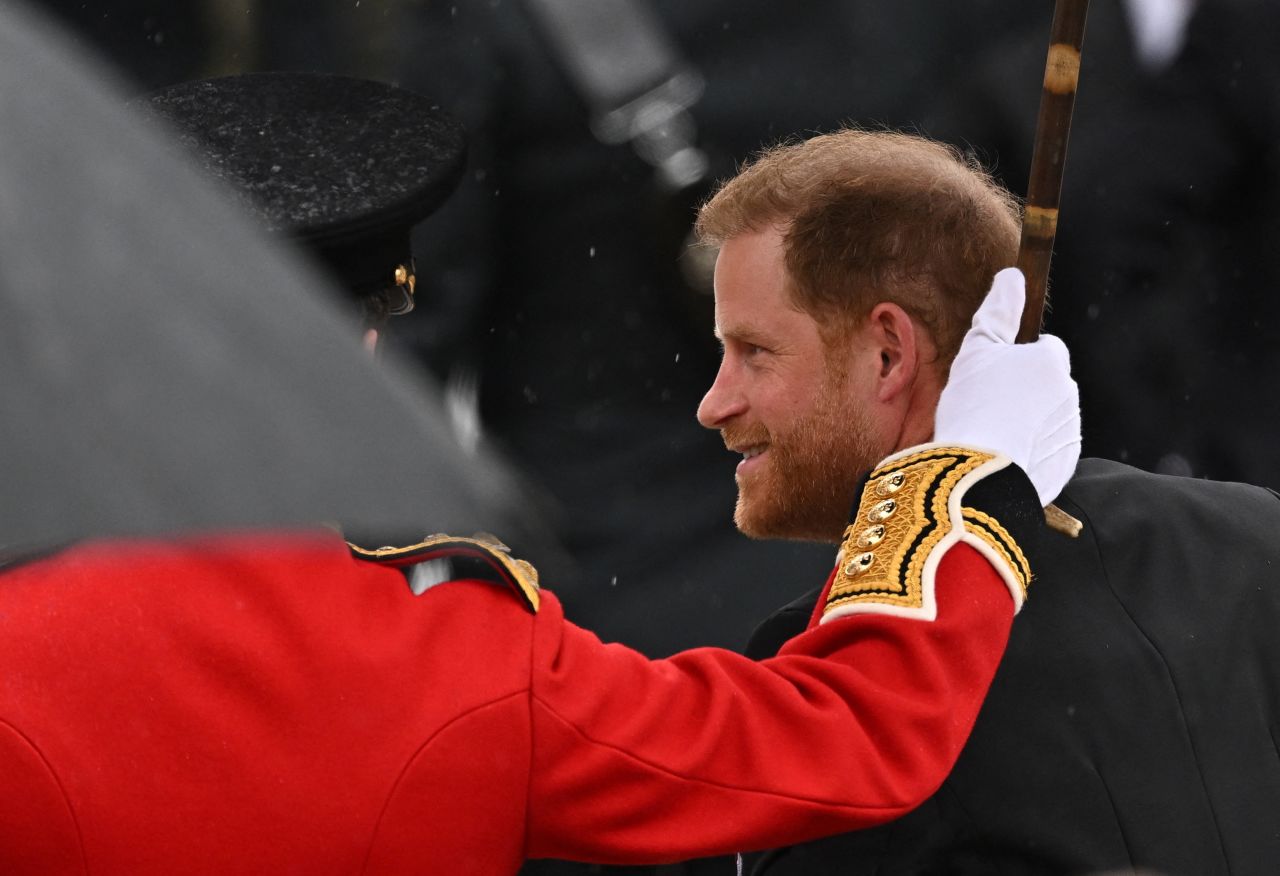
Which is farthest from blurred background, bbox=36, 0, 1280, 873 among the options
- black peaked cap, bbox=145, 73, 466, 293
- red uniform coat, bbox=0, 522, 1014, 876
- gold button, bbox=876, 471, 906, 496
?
red uniform coat, bbox=0, 522, 1014, 876

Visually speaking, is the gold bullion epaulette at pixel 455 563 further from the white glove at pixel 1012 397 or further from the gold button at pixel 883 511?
the white glove at pixel 1012 397

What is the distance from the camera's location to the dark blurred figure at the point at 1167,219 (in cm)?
350

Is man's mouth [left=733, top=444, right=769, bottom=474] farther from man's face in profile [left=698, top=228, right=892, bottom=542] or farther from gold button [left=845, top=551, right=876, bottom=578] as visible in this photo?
gold button [left=845, top=551, right=876, bottom=578]

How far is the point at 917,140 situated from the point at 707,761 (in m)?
1.16

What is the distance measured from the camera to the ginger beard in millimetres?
2432

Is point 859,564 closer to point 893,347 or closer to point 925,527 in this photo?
point 925,527

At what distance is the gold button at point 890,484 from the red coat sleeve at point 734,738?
0.63 ft

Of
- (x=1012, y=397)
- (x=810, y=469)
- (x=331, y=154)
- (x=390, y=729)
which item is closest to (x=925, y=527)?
(x=1012, y=397)

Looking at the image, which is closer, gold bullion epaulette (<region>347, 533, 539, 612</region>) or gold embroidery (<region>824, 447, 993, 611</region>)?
gold bullion epaulette (<region>347, 533, 539, 612</region>)

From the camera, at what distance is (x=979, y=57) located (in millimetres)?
3559

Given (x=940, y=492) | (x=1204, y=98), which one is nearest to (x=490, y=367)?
(x=1204, y=98)

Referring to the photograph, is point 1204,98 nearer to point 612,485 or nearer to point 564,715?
point 612,485

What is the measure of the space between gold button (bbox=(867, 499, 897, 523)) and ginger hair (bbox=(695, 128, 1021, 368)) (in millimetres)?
414

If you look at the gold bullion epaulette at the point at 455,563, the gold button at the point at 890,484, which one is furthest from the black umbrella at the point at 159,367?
the gold button at the point at 890,484
